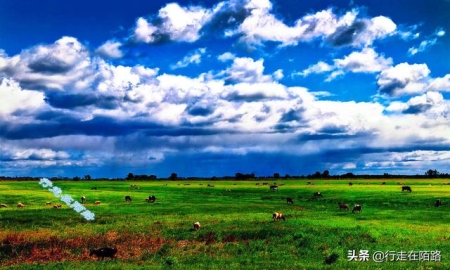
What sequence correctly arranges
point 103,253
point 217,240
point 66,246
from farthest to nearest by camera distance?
point 217,240 < point 66,246 < point 103,253

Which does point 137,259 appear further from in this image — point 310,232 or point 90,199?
point 90,199

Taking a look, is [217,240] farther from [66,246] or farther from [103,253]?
[66,246]

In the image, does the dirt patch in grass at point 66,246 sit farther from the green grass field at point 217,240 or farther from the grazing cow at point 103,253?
the grazing cow at point 103,253

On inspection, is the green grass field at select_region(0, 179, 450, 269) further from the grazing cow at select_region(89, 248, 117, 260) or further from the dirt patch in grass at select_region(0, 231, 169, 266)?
the grazing cow at select_region(89, 248, 117, 260)

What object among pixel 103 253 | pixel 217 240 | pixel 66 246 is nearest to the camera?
pixel 103 253

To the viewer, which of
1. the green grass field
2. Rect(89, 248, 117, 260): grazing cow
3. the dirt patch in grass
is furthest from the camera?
the dirt patch in grass

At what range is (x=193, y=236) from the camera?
123 ft

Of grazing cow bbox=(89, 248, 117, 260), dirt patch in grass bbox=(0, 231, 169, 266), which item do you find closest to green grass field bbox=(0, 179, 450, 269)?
dirt patch in grass bbox=(0, 231, 169, 266)

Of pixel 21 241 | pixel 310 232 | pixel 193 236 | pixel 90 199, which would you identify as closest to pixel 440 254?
pixel 310 232

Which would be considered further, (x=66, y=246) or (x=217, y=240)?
(x=217, y=240)

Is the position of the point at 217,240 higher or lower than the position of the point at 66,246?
higher

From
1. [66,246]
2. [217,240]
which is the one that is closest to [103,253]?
[66,246]

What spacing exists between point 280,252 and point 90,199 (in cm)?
5453

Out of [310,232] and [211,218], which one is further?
[211,218]
